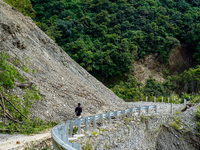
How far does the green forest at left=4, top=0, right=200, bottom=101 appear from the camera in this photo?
49.4 m

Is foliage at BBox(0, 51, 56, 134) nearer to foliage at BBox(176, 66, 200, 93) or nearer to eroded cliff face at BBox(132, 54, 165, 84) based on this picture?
eroded cliff face at BBox(132, 54, 165, 84)

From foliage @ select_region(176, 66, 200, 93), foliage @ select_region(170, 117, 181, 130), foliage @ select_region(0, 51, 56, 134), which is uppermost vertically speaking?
foliage @ select_region(0, 51, 56, 134)

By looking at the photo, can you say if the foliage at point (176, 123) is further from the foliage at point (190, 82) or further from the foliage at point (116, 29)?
the foliage at point (190, 82)

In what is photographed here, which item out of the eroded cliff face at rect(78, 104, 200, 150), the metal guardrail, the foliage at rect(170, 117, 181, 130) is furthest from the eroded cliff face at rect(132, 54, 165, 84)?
the metal guardrail

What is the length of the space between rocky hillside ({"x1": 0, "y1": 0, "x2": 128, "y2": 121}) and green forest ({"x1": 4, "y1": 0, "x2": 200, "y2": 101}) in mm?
23306

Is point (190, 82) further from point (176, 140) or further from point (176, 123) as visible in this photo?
point (176, 140)

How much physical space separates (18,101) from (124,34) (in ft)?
154

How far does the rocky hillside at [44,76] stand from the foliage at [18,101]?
1.20ft

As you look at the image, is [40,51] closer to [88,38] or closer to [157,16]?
[88,38]

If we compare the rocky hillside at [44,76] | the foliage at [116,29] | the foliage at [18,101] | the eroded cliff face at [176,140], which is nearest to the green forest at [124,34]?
the foliage at [116,29]

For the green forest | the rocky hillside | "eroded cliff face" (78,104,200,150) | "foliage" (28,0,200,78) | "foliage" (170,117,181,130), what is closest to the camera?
"eroded cliff face" (78,104,200,150)

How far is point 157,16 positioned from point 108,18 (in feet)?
46.1

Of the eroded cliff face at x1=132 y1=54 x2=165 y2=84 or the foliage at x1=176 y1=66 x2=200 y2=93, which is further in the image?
the eroded cliff face at x1=132 y1=54 x2=165 y2=84

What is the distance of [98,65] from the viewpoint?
5116 centimetres
